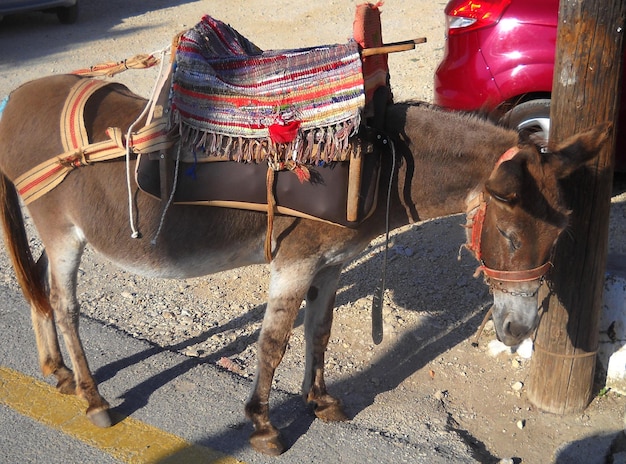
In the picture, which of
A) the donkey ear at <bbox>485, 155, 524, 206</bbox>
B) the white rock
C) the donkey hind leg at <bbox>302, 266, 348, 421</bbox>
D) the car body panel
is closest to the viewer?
the donkey ear at <bbox>485, 155, 524, 206</bbox>

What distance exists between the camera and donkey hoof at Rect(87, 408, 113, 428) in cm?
359

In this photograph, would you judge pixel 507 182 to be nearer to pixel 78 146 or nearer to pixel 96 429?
pixel 78 146

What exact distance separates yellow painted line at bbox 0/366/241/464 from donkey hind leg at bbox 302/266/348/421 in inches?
21.1

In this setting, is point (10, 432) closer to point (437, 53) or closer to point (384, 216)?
point (384, 216)

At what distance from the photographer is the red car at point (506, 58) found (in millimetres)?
5262

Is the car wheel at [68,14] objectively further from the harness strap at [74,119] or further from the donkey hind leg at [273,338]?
the donkey hind leg at [273,338]

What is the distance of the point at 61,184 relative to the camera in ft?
11.0

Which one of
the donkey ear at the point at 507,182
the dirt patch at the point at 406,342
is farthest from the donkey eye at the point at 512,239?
the dirt patch at the point at 406,342

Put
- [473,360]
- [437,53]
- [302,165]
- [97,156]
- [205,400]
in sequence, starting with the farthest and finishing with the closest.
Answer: [437,53]
[473,360]
[205,400]
[97,156]
[302,165]

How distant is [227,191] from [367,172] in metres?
0.60

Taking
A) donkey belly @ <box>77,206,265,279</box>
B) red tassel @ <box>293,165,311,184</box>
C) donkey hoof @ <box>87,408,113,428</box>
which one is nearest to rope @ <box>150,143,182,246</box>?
donkey belly @ <box>77,206,265,279</box>

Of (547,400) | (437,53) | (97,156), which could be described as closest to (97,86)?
(97,156)

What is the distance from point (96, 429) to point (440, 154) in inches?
83.0

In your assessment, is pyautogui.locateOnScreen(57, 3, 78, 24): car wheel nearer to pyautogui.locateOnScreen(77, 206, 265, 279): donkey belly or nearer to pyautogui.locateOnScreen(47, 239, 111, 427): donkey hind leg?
pyautogui.locateOnScreen(47, 239, 111, 427): donkey hind leg
